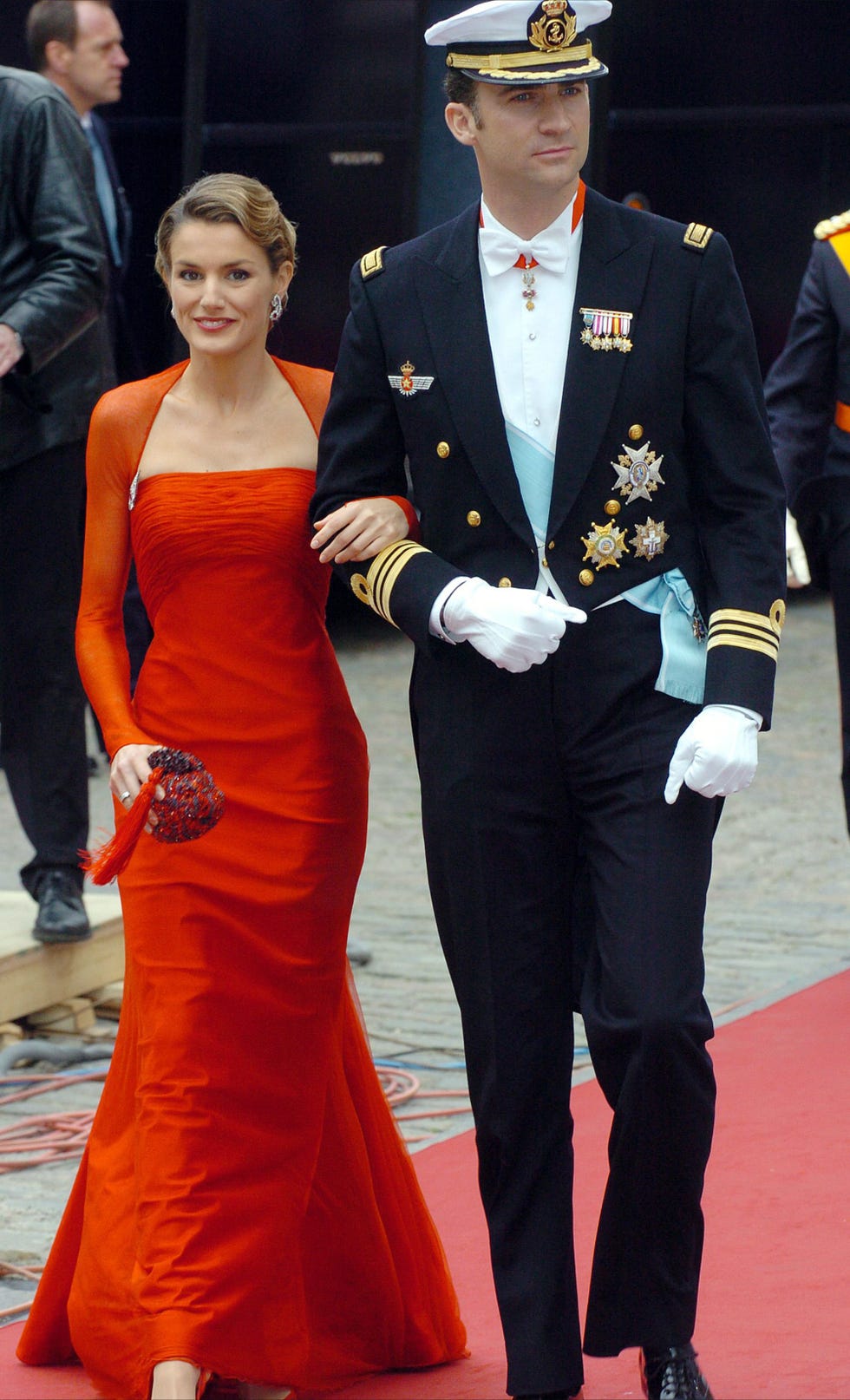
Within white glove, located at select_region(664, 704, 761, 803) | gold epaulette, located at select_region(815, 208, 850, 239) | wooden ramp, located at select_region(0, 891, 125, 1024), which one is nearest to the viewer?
white glove, located at select_region(664, 704, 761, 803)

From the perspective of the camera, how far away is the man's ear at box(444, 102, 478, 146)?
3285mm

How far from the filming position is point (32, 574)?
18.4ft

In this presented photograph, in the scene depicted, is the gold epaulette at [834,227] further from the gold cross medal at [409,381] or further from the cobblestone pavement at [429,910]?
the gold cross medal at [409,381]

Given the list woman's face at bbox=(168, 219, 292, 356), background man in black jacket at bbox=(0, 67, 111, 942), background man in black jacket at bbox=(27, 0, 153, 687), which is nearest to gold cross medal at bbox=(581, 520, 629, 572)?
woman's face at bbox=(168, 219, 292, 356)

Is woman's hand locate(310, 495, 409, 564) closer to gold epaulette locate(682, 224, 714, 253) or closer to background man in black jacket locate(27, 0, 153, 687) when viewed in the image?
gold epaulette locate(682, 224, 714, 253)

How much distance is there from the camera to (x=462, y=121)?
330 cm

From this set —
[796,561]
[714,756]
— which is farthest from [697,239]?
[796,561]

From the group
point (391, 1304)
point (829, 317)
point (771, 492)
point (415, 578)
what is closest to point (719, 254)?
point (771, 492)

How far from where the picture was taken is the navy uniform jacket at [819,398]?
5.65 metres

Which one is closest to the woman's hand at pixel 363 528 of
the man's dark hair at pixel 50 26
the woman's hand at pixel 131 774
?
the woman's hand at pixel 131 774

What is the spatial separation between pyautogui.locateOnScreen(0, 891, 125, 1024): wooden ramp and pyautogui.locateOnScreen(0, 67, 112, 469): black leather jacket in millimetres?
1135

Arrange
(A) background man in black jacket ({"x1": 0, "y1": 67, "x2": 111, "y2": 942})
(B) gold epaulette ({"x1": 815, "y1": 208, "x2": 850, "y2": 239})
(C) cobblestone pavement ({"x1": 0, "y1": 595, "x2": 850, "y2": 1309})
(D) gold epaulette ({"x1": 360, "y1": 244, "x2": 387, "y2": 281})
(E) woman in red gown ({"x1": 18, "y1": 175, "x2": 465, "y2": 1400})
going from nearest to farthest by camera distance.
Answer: (D) gold epaulette ({"x1": 360, "y1": 244, "x2": 387, "y2": 281}), (E) woman in red gown ({"x1": 18, "y1": 175, "x2": 465, "y2": 1400}), (C) cobblestone pavement ({"x1": 0, "y1": 595, "x2": 850, "y2": 1309}), (A) background man in black jacket ({"x1": 0, "y1": 67, "x2": 111, "y2": 942}), (B) gold epaulette ({"x1": 815, "y1": 208, "x2": 850, "y2": 239})

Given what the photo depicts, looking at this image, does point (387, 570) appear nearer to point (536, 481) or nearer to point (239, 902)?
point (536, 481)

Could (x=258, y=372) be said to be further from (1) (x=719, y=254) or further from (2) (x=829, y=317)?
(2) (x=829, y=317)
